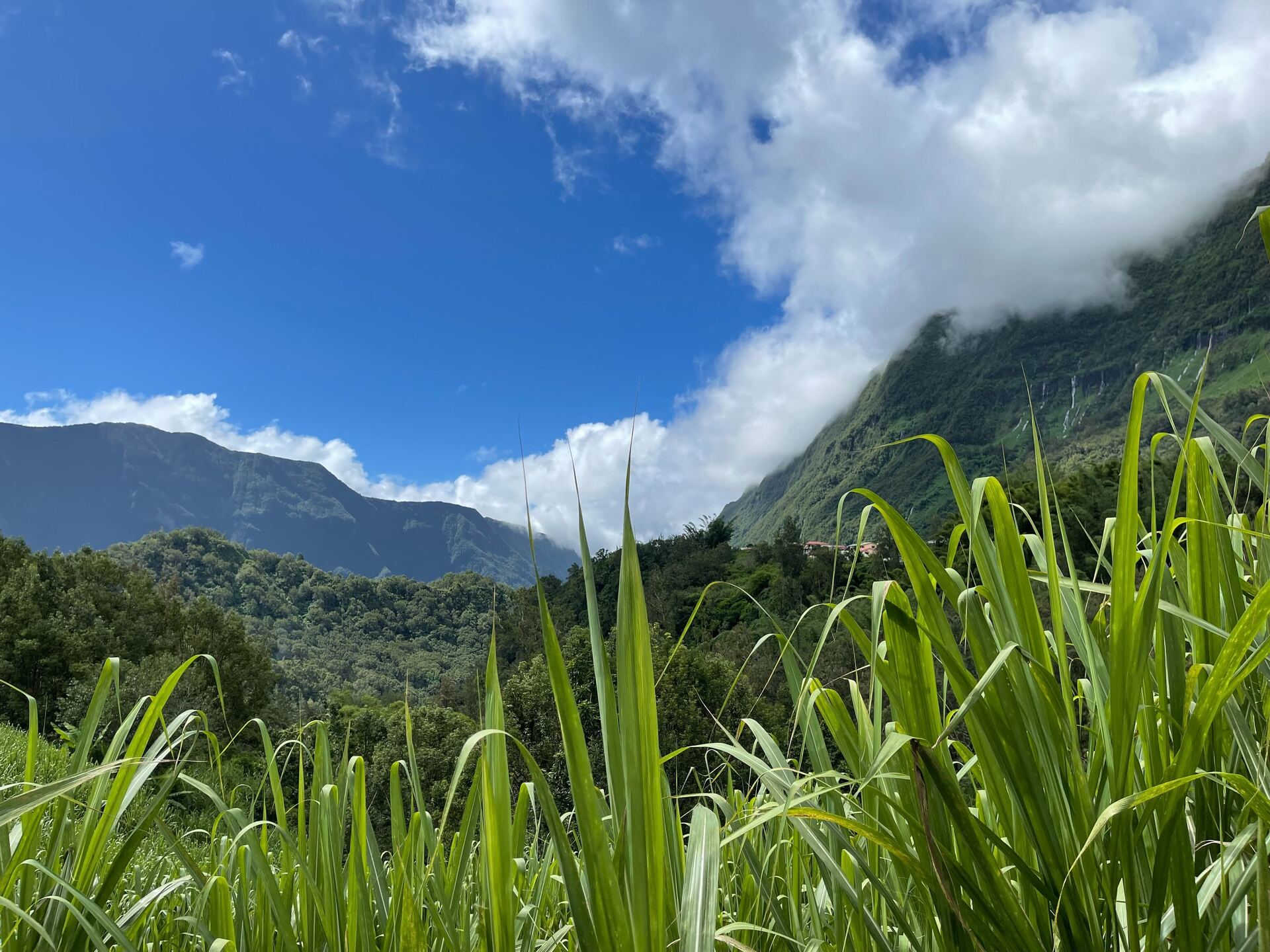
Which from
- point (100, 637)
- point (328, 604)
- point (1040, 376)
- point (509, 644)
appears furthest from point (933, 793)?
point (1040, 376)

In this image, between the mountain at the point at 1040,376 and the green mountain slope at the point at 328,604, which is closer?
the green mountain slope at the point at 328,604

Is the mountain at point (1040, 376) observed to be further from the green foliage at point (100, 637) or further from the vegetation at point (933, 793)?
the vegetation at point (933, 793)

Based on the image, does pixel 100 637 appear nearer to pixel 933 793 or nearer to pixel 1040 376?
pixel 933 793

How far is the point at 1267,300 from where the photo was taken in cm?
8319

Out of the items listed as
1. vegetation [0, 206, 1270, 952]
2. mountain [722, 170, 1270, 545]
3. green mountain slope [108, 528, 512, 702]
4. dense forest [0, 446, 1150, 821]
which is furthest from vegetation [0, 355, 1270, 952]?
mountain [722, 170, 1270, 545]

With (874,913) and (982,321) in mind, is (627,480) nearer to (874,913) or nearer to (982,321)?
(874,913)

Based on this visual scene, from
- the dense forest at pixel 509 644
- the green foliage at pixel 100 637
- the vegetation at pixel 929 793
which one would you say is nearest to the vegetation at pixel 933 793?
the vegetation at pixel 929 793

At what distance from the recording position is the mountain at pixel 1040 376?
3501 inches

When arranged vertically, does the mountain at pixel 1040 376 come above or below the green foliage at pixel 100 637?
above

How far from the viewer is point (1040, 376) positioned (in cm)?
12150

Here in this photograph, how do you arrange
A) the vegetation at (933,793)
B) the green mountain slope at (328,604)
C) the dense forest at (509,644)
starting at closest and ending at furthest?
the vegetation at (933,793)
the dense forest at (509,644)
the green mountain slope at (328,604)

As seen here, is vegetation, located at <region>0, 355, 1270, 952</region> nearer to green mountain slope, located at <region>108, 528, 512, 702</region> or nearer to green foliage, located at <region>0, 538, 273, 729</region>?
green foliage, located at <region>0, 538, 273, 729</region>

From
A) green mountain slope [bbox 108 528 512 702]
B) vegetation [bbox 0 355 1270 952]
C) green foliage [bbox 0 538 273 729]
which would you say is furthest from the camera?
green mountain slope [bbox 108 528 512 702]

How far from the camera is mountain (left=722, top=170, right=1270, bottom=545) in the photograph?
292ft
